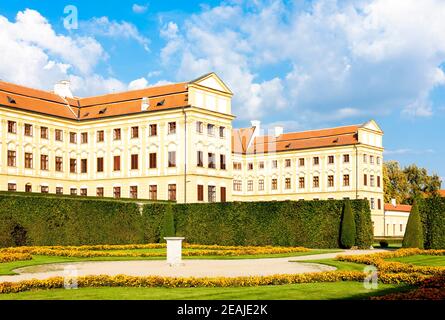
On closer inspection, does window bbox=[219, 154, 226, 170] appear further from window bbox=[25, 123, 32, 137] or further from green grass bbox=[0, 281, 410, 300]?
green grass bbox=[0, 281, 410, 300]

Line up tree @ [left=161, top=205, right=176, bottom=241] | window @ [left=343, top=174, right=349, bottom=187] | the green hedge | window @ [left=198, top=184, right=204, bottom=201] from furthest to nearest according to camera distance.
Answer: window @ [left=343, top=174, right=349, bottom=187] → window @ [left=198, top=184, right=204, bottom=201] → tree @ [left=161, top=205, right=176, bottom=241] → the green hedge

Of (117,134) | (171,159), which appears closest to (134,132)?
(117,134)

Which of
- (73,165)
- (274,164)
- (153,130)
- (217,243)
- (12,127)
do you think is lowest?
(217,243)

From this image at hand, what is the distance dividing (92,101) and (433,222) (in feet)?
133

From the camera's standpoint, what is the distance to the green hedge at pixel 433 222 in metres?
36.1

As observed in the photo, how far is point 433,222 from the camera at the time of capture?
36531 mm

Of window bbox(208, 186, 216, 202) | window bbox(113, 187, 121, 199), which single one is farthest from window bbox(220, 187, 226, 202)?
window bbox(113, 187, 121, 199)

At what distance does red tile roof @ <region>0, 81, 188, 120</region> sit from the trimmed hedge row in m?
16.4

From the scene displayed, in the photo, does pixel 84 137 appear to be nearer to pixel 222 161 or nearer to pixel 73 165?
pixel 73 165

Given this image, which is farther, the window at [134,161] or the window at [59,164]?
the window at [59,164]

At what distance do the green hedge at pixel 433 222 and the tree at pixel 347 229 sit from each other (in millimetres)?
4139

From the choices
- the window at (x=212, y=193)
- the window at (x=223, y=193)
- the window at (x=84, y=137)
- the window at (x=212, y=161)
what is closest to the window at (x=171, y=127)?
the window at (x=212, y=161)

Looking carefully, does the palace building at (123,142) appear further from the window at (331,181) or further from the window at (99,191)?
the window at (331,181)

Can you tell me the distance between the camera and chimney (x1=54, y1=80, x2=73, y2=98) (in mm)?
67938
